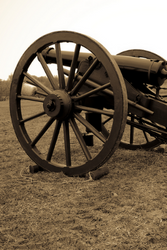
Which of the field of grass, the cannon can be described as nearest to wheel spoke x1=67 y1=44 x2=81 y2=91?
the cannon

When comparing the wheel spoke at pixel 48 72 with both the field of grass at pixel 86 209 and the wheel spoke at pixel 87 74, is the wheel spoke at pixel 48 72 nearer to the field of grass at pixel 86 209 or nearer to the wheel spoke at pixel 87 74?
the wheel spoke at pixel 87 74

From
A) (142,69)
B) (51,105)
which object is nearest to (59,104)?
(51,105)

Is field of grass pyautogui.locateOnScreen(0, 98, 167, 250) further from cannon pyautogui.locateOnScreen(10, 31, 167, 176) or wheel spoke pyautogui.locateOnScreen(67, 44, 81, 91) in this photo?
wheel spoke pyautogui.locateOnScreen(67, 44, 81, 91)

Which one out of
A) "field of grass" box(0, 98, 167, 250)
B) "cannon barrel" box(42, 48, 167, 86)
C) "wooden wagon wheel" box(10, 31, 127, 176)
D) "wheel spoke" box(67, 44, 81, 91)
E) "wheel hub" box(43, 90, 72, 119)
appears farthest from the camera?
"cannon barrel" box(42, 48, 167, 86)

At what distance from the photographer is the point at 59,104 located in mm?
3137

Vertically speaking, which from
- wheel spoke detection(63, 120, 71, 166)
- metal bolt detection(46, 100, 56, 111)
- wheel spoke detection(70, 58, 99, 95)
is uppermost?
wheel spoke detection(70, 58, 99, 95)

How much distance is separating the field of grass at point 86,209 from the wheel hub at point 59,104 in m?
0.72

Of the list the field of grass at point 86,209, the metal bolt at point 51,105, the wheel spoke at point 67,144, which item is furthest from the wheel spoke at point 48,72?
the field of grass at point 86,209

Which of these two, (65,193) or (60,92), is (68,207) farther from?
(60,92)

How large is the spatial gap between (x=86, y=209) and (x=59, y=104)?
1251 millimetres

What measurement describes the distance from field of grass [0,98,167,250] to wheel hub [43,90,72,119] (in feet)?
2.38

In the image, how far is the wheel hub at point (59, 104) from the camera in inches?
124

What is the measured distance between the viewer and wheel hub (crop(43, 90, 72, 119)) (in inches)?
124

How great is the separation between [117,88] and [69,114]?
29.0 inches
